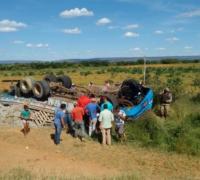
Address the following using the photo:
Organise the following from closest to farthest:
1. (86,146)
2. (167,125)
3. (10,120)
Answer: (86,146) < (167,125) < (10,120)

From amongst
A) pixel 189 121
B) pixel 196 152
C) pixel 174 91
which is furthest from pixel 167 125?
pixel 174 91

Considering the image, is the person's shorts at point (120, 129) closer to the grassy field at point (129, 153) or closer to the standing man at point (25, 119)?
the grassy field at point (129, 153)

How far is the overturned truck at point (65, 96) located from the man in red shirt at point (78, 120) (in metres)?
0.81

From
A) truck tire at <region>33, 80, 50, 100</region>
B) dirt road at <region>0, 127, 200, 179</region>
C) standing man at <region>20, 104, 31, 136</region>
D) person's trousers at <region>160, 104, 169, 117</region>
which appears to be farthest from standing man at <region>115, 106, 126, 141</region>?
truck tire at <region>33, 80, 50, 100</region>

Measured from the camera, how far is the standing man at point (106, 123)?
547 inches

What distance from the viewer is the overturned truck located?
16.2m

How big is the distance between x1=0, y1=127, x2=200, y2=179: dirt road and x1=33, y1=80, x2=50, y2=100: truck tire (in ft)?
12.4

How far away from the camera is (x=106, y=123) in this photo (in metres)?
13.9

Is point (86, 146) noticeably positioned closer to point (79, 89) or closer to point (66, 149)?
point (66, 149)

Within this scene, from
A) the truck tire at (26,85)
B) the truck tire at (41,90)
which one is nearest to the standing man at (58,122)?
the truck tire at (41,90)

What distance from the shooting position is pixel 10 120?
16.7 meters

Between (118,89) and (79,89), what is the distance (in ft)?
7.89

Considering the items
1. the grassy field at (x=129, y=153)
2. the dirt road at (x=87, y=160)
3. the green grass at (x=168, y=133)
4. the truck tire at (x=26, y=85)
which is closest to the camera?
the dirt road at (x=87, y=160)

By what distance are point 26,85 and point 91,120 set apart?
5577 millimetres
